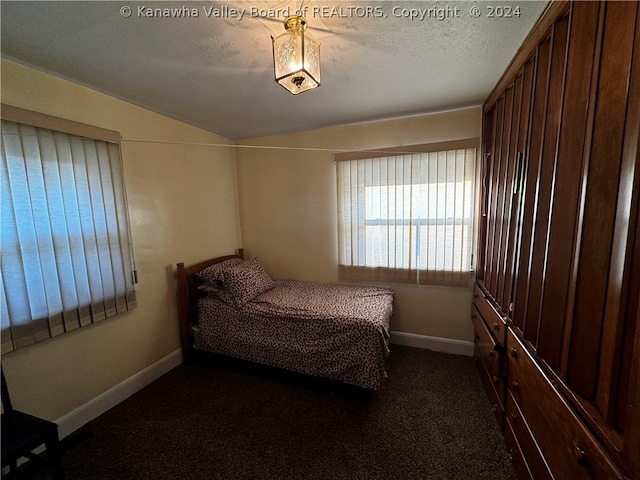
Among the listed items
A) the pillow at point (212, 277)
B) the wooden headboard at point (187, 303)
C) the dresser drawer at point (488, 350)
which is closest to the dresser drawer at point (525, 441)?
the dresser drawer at point (488, 350)

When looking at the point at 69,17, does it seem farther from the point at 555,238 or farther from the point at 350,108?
the point at 555,238

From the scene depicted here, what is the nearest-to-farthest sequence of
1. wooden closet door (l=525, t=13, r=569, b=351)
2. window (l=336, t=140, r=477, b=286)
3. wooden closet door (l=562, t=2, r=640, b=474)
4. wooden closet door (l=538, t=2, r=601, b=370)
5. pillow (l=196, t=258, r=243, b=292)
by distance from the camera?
wooden closet door (l=562, t=2, r=640, b=474) < wooden closet door (l=538, t=2, r=601, b=370) < wooden closet door (l=525, t=13, r=569, b=351) < window (l=336, t=140, r=477, b=286) < pillow (l=196, t=258, r=243, b=292)

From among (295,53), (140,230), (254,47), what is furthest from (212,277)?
A: (295,53)

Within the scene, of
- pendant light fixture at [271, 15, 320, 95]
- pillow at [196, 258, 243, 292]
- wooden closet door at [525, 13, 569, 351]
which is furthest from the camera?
pillow at [196, 258, 243, 292]

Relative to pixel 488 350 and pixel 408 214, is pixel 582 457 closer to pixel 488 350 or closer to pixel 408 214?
pixel 488 350

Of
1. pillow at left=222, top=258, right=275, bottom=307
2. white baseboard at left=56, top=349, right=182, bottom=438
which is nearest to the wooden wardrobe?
pillow at left=222, top=258, right=275, bottom=307

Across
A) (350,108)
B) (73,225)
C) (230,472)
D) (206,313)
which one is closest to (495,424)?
(230,472)

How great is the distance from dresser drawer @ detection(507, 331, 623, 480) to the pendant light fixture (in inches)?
66.5

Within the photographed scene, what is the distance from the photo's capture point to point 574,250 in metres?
0.87

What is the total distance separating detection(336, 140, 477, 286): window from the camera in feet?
7.82

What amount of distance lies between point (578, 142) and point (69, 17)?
2.24 meters

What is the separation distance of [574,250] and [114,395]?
2.96 m

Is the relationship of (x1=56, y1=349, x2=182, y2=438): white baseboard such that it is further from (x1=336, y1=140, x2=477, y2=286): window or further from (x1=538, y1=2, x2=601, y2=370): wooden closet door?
(x1=538, y1=2, x2=601, y2=370): wooden closet door

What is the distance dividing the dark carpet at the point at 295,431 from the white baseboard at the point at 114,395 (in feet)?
0.21
